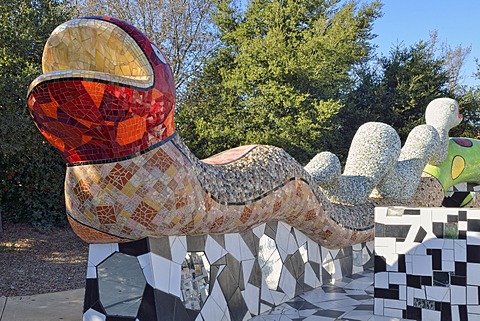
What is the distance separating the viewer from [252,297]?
528cm

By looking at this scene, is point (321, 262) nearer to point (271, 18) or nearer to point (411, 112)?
point (271, 18)

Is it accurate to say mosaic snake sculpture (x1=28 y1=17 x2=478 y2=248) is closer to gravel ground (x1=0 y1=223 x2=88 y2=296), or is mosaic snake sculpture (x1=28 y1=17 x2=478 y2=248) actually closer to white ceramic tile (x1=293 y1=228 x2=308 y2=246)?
white ceramic tile (x1=293 y1=228 x2=308 y2=246)

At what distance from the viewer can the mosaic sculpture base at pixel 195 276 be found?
3969 millimetres

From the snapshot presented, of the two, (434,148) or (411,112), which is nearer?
(434,148)

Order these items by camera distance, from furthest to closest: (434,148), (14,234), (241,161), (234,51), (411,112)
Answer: (411,112) → (234,51) → (14,234) → (434,148) → (241,161)

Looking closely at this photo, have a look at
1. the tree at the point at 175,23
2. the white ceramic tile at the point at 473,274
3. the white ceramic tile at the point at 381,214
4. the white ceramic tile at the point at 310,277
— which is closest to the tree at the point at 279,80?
the tree at the point at 175,23

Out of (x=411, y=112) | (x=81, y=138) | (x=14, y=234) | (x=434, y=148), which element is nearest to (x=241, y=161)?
(x=81, y=138)

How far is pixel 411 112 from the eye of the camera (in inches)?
631

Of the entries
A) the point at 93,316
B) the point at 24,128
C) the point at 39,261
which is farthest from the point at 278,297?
the point at 24,128

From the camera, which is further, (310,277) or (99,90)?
(310,277)

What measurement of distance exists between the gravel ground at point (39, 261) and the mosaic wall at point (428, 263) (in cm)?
415

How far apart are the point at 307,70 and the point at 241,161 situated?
8507mm

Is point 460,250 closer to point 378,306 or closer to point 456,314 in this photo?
point 456,314

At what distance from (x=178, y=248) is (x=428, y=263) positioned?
2.71 m
